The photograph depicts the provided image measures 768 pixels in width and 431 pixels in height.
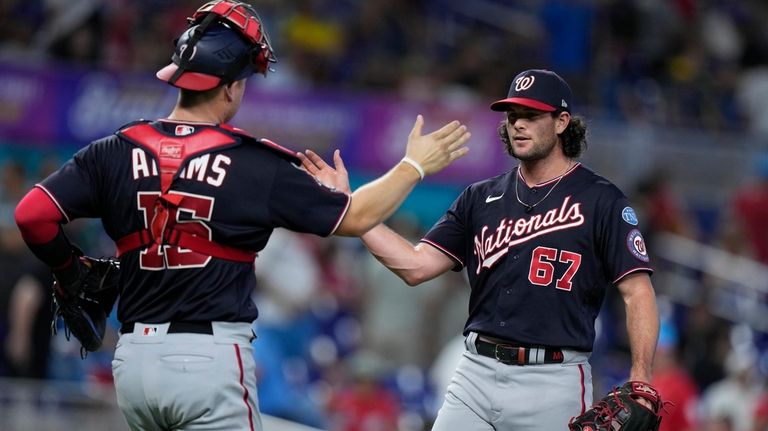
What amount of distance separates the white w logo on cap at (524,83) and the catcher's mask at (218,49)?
3.69 ft

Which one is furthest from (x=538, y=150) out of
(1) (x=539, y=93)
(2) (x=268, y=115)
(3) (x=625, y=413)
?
(2) (x=268, y=115)

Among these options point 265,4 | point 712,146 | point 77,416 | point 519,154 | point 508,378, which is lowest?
point 77,416

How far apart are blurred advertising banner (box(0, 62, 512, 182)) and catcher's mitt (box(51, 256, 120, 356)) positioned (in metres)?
6.42

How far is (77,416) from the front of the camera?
Answer: 8.84 m

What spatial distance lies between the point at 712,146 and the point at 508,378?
984 centimetres

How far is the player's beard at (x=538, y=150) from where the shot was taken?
576cm

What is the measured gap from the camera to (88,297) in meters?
5.36

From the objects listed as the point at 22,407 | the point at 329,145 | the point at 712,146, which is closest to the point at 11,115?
the point at 329,145

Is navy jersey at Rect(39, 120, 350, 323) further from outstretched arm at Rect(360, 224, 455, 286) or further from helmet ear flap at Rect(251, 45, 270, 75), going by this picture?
outstretched arm at Rect(360, 224, 455, 286)

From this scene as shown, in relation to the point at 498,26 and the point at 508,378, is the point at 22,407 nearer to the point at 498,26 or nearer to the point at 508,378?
the point at 508,378

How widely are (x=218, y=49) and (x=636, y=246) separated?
1.87 m

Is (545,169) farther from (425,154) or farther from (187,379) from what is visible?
(187,379)

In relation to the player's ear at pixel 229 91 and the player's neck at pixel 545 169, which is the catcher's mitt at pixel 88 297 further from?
the player's neck at pixel 545 169

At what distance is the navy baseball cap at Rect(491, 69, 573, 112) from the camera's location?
18.7 ft
